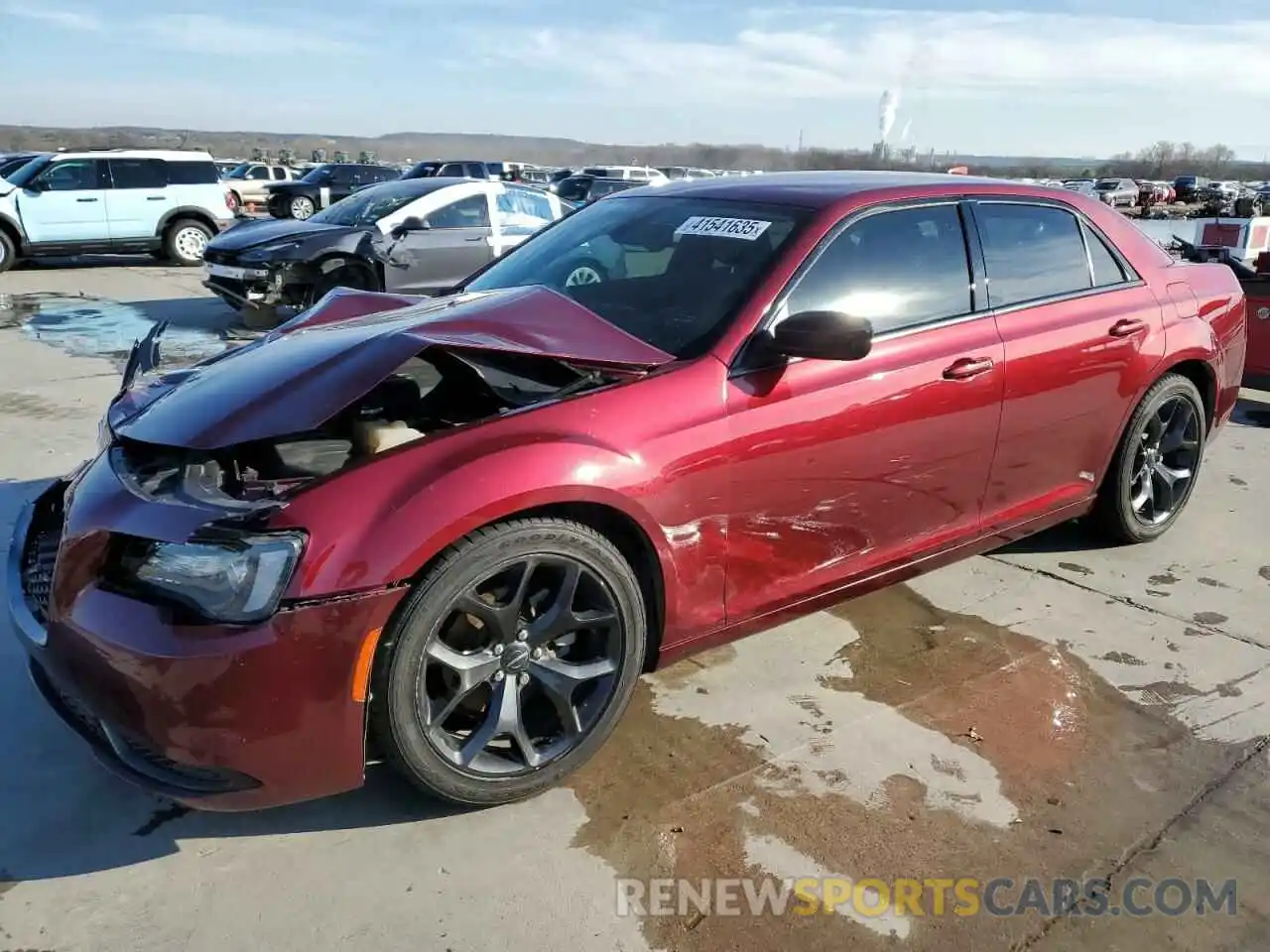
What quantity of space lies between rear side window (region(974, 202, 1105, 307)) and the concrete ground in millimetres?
1245

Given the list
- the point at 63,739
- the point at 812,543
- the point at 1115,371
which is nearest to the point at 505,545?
the point at 812,543

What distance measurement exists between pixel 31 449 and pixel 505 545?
4.31 metres

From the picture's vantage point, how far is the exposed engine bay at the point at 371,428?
250cm

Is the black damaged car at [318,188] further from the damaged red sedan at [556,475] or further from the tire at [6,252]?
the damaged red sedan at [556,475]

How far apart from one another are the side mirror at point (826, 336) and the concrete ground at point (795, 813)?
116 cm

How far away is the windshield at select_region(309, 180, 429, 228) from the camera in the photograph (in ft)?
32.0

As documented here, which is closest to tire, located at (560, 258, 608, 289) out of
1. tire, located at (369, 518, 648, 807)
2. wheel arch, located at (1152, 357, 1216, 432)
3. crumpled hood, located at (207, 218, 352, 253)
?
tire, located at (369, 518, 648, 807)

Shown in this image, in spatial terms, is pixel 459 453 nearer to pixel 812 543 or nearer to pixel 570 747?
pixel 570 747

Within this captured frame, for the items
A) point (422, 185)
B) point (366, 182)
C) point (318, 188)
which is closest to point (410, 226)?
point (422, 185)

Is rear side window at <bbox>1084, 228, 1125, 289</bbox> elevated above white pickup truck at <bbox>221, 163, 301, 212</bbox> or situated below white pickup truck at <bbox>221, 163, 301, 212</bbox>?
below

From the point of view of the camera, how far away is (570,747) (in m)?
2.64

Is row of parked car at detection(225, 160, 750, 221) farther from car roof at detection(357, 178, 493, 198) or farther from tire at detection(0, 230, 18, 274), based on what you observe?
car roof at detection(357, 178, 493, 198)

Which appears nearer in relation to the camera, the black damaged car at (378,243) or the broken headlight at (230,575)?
the broken headlight at (230,575)

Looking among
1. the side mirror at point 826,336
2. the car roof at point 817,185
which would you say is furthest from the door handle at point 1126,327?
the side mirror at point 826,336
